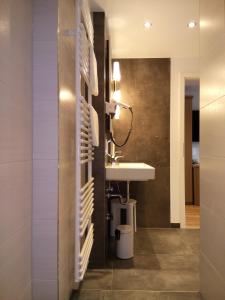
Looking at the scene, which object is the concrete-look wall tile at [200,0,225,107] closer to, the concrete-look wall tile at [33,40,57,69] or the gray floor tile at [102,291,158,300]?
the concrete-look wall tile at [33,40,57,69]

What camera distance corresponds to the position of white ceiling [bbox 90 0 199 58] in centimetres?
215

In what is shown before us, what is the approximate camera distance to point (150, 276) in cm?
208

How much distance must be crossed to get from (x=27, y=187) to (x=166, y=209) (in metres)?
2.50

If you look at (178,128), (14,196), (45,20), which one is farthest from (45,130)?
(178,128)

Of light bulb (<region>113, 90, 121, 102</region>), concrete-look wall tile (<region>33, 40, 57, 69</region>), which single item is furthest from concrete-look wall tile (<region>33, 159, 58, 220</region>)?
light bulb (<region>113, 90, 121, 102</region>)

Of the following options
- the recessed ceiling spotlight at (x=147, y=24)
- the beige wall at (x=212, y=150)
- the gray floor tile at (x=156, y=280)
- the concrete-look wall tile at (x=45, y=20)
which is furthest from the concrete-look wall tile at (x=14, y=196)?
the recessed ceiling spotlight at (x=147, y=24)

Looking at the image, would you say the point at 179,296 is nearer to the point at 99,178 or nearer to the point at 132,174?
the point at 132,174

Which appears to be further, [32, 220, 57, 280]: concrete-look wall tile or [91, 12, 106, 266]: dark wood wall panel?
[91, 12, 106, 266]: dark wood wall panel

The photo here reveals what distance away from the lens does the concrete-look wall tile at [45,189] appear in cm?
129

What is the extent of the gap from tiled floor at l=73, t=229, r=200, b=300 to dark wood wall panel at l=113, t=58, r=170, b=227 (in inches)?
23.0

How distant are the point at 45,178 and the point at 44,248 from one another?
367 millimetres

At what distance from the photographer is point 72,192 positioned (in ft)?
5.63

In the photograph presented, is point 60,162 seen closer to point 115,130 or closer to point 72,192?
point 72,192

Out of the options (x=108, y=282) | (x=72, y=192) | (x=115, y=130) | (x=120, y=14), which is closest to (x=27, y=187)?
(x=72, y=192)
